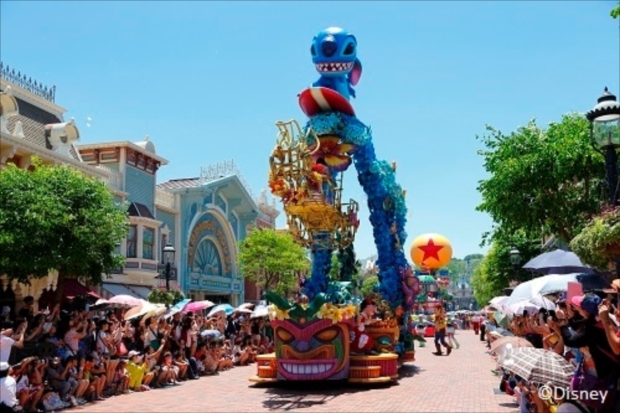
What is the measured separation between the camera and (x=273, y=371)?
14188mm

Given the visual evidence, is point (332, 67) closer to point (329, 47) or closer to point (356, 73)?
point (329, 47)

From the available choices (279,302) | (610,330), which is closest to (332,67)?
(279,302)

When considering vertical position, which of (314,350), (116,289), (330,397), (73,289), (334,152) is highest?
(334,152)

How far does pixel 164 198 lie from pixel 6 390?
90.4ft

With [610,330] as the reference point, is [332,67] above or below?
above

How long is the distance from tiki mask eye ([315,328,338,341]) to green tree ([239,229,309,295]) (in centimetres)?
2691

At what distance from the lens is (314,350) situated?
1331 cm

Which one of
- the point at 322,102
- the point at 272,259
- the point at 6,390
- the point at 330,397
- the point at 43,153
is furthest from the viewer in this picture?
the point at 272,259

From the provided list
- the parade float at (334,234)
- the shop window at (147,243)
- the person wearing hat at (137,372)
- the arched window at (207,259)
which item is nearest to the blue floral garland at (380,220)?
the parade float at (334,234)

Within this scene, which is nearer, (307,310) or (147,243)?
(307,310)

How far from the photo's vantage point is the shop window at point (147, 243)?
32281 millimetres

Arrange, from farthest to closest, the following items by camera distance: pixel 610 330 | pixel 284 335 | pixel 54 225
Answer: pixel 54 225 → pixel 284 335 → pixel 610 330

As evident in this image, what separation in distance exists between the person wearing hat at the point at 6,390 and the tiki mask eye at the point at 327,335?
5.72 m

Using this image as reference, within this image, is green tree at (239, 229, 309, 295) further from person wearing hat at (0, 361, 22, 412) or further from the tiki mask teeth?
person wearing hat at (0, 361, 22, 412)
